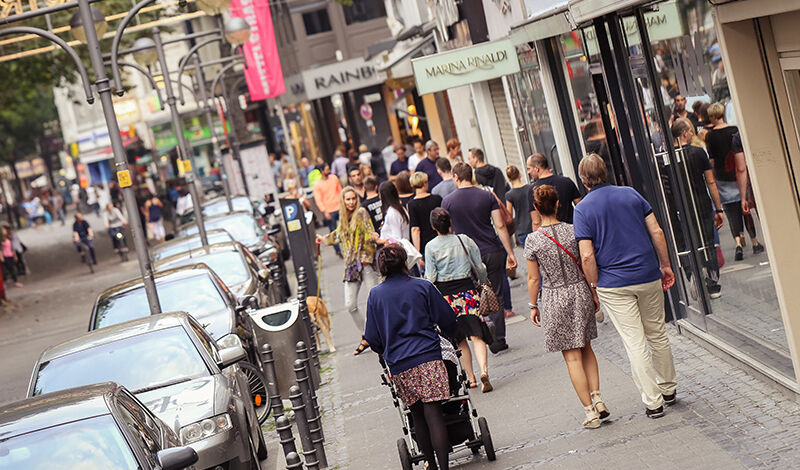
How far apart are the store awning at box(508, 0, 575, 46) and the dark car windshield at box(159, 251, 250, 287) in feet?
16.7

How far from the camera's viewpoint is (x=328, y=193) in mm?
25750

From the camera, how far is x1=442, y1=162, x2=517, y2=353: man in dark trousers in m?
12.3

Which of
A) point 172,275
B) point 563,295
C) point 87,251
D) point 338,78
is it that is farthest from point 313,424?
point 338,78

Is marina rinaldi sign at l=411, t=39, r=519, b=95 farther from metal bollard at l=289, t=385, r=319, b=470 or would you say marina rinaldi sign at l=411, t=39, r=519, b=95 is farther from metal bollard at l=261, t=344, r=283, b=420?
metal bollard at l=289, t=385, r=319, b=470

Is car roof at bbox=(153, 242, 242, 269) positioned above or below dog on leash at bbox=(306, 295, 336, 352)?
above

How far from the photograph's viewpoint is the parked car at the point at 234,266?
1647 cm

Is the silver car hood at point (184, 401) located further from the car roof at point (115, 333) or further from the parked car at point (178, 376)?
the car roof at point (115, 333)

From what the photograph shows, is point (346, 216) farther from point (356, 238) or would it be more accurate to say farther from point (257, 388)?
point (257, 388)

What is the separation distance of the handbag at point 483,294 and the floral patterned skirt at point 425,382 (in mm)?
2312

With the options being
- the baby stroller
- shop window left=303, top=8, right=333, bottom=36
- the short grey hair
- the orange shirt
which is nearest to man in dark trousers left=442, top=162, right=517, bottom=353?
the short grey hair

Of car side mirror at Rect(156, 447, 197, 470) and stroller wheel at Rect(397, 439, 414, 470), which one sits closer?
car side mirror at Rect(156, 447, 197, 470)

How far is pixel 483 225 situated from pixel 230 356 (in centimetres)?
335

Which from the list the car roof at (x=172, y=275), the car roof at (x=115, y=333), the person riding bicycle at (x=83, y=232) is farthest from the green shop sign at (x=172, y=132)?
the car roof at (x=115, y=333)

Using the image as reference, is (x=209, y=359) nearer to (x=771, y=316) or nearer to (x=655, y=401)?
(x=655, y=401)
